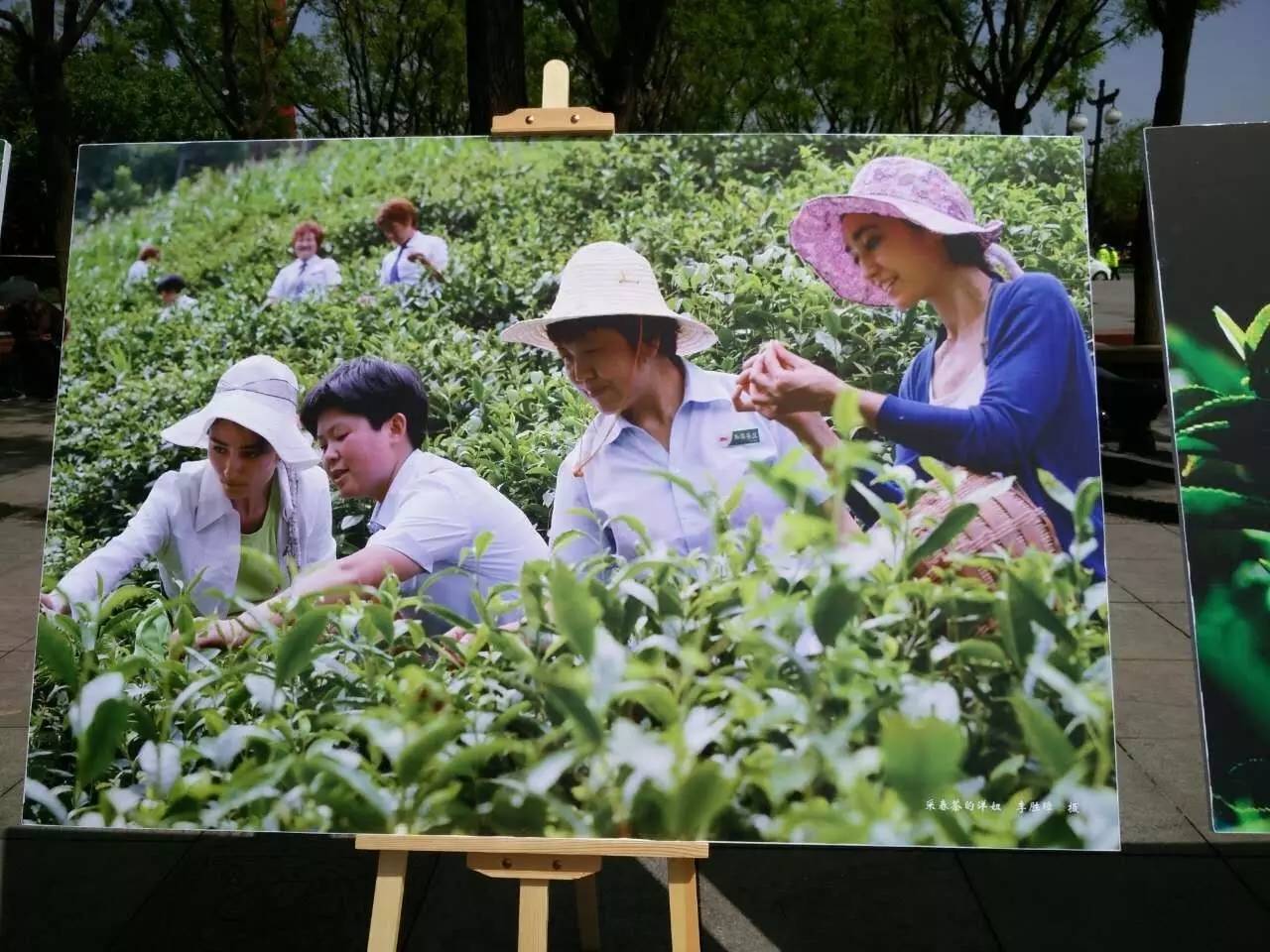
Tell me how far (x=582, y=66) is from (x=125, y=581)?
999cm

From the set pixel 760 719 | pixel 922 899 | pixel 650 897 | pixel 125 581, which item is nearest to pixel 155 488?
pixel 125 581

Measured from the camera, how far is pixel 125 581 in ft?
7.70

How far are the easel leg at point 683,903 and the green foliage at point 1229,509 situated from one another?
0.91m

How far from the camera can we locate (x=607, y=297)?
2277 mm

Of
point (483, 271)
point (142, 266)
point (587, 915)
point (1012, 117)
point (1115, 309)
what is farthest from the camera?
point (1012, 117)

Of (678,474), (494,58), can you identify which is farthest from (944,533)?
(494,58)

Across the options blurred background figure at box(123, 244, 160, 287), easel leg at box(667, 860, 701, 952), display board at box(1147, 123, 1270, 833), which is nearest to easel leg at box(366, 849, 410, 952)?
easel leg at box(667, 860, 701, 952)

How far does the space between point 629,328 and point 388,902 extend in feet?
3.52

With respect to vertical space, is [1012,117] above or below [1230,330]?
above

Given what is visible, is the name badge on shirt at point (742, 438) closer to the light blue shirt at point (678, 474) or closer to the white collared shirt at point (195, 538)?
the light blue shirt at point (678, 474)

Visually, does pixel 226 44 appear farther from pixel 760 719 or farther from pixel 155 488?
pixel 760 719

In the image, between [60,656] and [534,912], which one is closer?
[534,912]

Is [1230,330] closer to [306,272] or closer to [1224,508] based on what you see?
[1224,508]

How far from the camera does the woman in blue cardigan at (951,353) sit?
2172 mm
